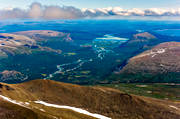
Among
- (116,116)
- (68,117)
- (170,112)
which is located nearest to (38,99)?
(68,117)

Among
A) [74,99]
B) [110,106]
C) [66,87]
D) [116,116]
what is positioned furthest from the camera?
[66,87]

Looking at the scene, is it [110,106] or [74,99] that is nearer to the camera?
[110,106]

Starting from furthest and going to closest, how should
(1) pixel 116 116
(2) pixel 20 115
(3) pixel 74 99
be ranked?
(3) pixel 74 99
(1) pixel 116 116
(2) pixel 20 115

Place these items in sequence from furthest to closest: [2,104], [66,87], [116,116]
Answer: [66,87], [116,116], [2,104]

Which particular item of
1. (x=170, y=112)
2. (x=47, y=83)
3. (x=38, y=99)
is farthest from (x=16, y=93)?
(x=170, y=112)

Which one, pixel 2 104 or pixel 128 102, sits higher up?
pixel 2 104

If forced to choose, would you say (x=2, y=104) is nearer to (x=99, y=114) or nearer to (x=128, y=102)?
(x=99, y=114)

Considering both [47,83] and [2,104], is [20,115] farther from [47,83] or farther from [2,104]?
[47,83]
